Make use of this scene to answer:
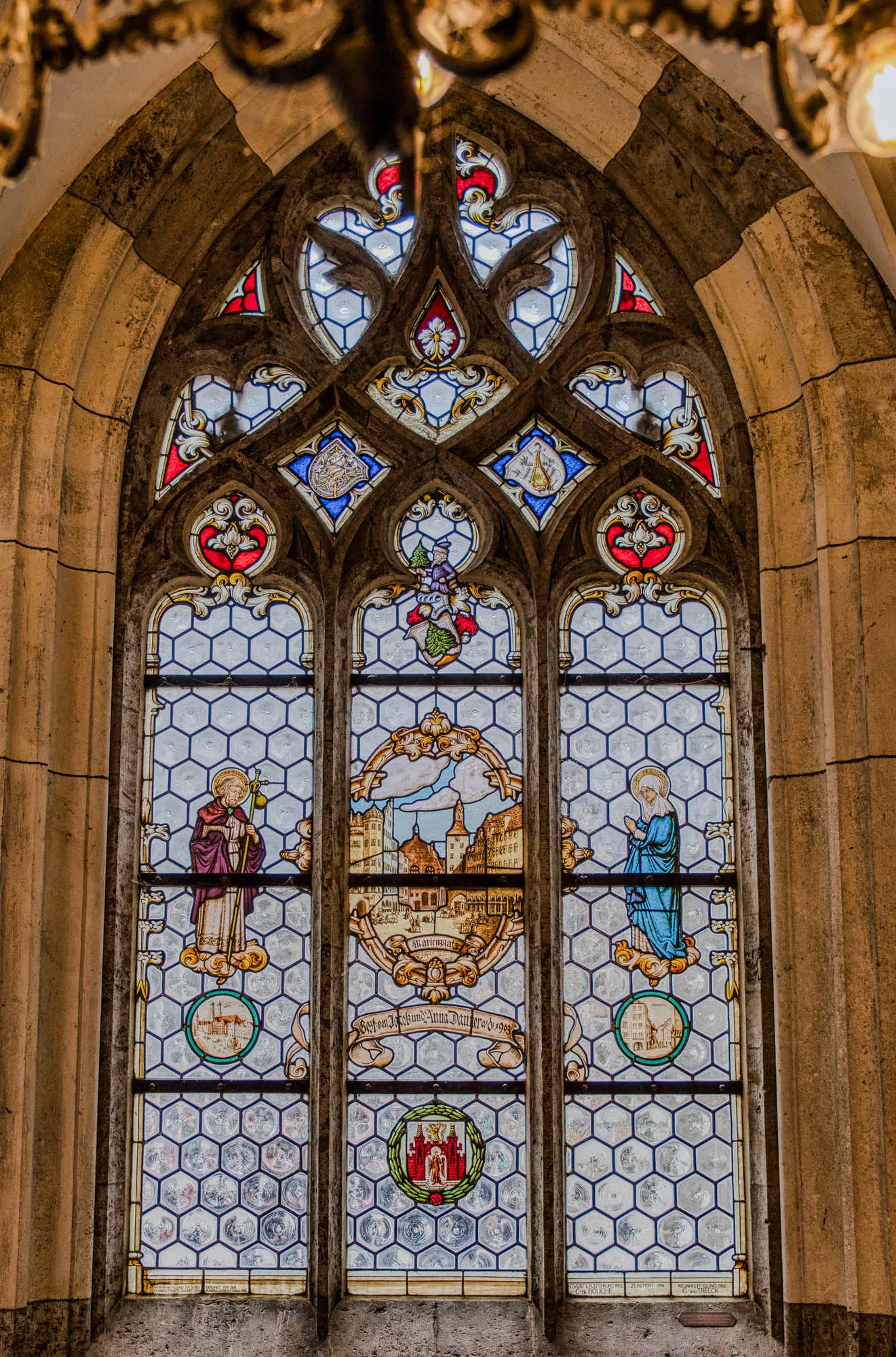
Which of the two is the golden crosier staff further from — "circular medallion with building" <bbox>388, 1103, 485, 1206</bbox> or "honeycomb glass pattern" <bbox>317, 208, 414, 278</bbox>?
"honeycomb glass pattern" <bbox>317, 208, 414, 278</bbox>

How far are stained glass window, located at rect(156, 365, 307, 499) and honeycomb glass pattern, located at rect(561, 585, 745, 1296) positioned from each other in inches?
46.5

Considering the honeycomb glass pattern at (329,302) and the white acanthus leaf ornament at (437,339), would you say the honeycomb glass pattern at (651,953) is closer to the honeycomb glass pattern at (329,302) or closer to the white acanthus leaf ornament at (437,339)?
the white acanthus leaf ornament at (437,339)

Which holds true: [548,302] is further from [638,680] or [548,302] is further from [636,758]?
[636,758]

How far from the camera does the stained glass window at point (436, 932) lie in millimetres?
4668

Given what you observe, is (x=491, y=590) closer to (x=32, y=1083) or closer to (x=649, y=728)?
(x=649, y=728)

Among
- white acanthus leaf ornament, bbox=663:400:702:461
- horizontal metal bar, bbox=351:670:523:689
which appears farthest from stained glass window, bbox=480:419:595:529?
horizontal metal bar, bbox=351:670:523:689

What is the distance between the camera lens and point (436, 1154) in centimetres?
471

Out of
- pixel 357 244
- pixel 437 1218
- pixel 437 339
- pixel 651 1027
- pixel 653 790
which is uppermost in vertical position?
pixel 357 244

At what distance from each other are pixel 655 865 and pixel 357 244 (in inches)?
87.2

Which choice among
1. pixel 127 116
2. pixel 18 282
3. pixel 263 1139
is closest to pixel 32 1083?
pixel 263 1139

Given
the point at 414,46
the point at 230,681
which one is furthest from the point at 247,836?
the point at 414,46

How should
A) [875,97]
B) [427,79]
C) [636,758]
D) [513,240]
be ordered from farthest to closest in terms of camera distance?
1. [513,240]
2. [636,758]
3. [427,79]
4. [875,97]

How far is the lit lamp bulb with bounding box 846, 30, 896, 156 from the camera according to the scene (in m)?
2.61

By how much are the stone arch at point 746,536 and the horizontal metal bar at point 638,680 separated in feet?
0.52
